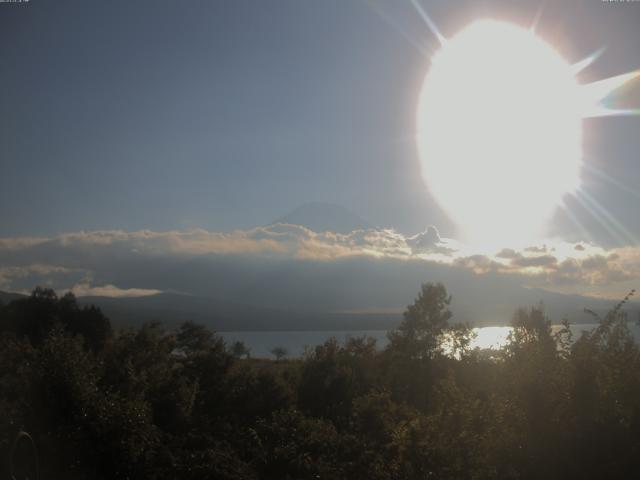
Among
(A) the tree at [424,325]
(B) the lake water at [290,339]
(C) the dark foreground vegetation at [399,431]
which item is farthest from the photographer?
(B) the lake water at [290,339]

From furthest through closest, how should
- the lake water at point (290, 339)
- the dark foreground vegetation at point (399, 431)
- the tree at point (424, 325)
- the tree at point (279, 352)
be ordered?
the tree at point (279, 352) → the lake water at point (290, 339) → the tree at point (424, 325) → the dark foreground vegetation at point (399, 431)

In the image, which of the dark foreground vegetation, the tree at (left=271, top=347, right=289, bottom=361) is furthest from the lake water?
the dark foreground vegetation

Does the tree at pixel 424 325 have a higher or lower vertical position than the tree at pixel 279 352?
higher

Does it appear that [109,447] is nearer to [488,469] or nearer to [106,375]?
[488,469]

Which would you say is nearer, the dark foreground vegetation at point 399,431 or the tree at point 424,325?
the dark foreground vegetation at point 399,431

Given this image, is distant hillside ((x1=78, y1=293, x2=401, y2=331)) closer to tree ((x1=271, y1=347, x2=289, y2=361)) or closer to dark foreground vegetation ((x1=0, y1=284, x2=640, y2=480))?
tree ((x1=271, y1=347, x2=289, y2=361))

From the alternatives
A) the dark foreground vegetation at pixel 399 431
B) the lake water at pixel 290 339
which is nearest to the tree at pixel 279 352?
the lake water at pixel 290 339

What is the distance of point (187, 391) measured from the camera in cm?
2309

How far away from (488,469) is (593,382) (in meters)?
4.12

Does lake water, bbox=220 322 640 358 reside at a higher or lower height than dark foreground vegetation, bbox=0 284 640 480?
lower

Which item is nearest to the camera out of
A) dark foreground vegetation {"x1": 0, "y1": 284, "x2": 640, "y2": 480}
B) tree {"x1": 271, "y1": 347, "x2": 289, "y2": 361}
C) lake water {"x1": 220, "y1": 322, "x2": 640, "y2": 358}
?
dark foreground vegetation {"x1": 0, "y1": 284, "x2": 640, "y2": 480}

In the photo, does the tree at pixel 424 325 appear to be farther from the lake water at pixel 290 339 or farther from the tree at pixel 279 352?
the tree at pixel 279 352

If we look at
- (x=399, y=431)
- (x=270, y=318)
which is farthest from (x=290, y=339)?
(x=399, y=431)

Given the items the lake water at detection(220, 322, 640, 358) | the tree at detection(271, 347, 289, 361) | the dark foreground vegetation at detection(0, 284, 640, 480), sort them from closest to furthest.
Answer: the dark foreground vegetation at detection(0, 284, 640, 480), the lake water at detection(220, 322, 640, 358), the tree at detection(271, 347, 289, 361)
